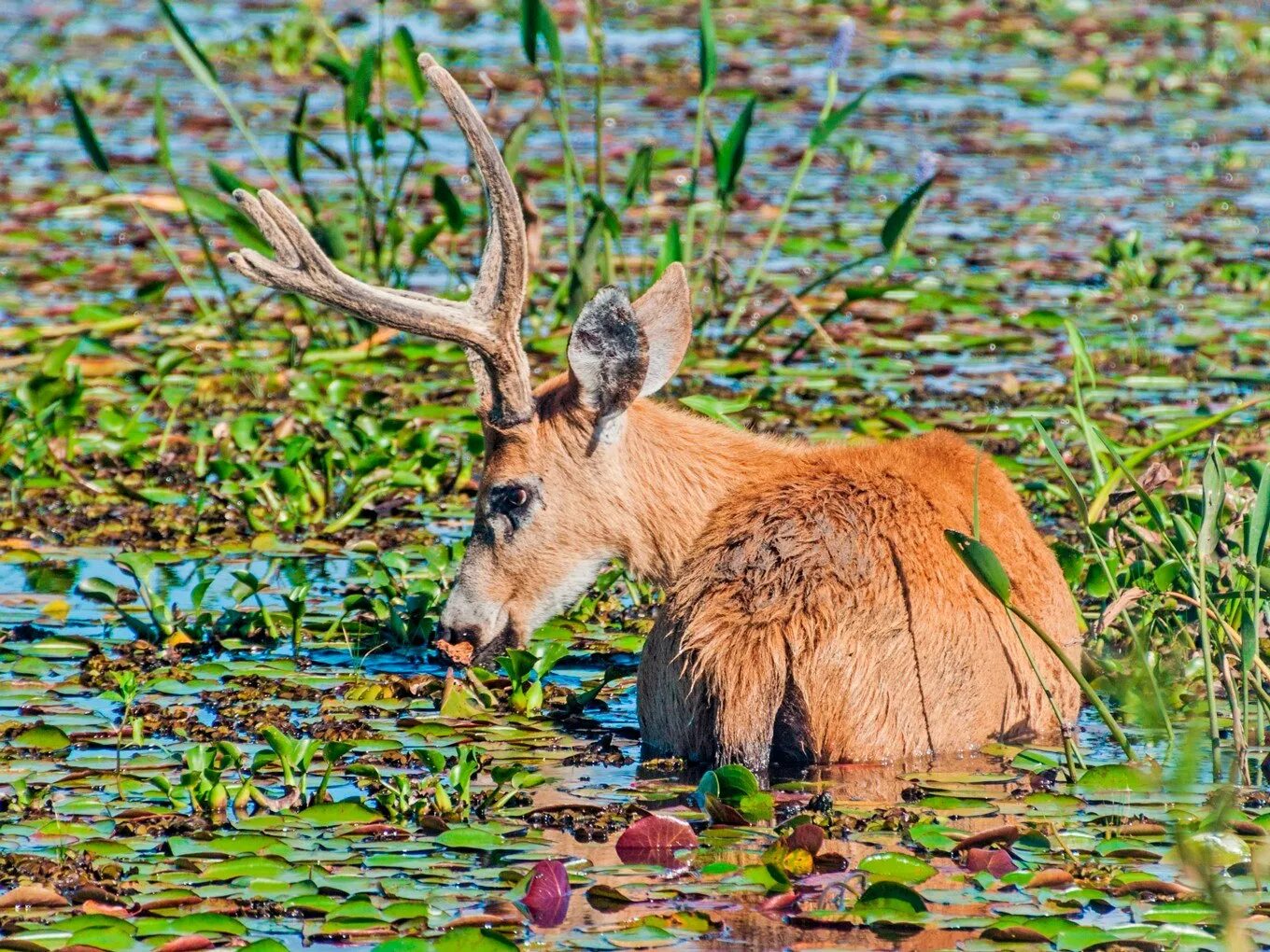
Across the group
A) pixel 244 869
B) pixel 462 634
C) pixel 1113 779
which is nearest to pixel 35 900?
pixel 244 869

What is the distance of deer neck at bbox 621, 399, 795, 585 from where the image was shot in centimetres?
652

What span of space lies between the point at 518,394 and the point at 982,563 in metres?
1.97

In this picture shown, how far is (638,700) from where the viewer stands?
241 inches

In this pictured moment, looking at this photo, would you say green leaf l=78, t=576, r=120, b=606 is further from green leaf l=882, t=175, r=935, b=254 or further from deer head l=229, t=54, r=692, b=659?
green leaf l=882, t=175, r=935, b=254

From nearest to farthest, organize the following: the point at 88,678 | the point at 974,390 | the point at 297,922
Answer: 1. the point at 297,922
2. the point at 88,678
3. the point at 974,390

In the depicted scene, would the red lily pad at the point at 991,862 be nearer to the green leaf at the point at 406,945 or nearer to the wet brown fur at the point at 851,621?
the wet brown fur at the point at 851,621

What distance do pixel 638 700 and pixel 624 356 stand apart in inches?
43.1

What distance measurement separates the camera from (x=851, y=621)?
18.0 feet

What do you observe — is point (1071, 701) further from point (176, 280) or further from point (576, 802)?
point (176, 280)

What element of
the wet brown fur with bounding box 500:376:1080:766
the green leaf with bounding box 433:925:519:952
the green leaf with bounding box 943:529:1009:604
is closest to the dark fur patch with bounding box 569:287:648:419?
the wet brown fur with bounding box 500:376:1080:766

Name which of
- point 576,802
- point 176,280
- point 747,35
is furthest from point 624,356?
point 747,35

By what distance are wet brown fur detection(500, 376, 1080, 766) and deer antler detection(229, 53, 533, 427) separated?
764 mm

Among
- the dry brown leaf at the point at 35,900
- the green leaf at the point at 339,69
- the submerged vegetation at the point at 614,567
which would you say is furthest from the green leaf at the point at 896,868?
the green leaf at the point at 339,69

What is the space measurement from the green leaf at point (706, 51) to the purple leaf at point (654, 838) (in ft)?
17.8
